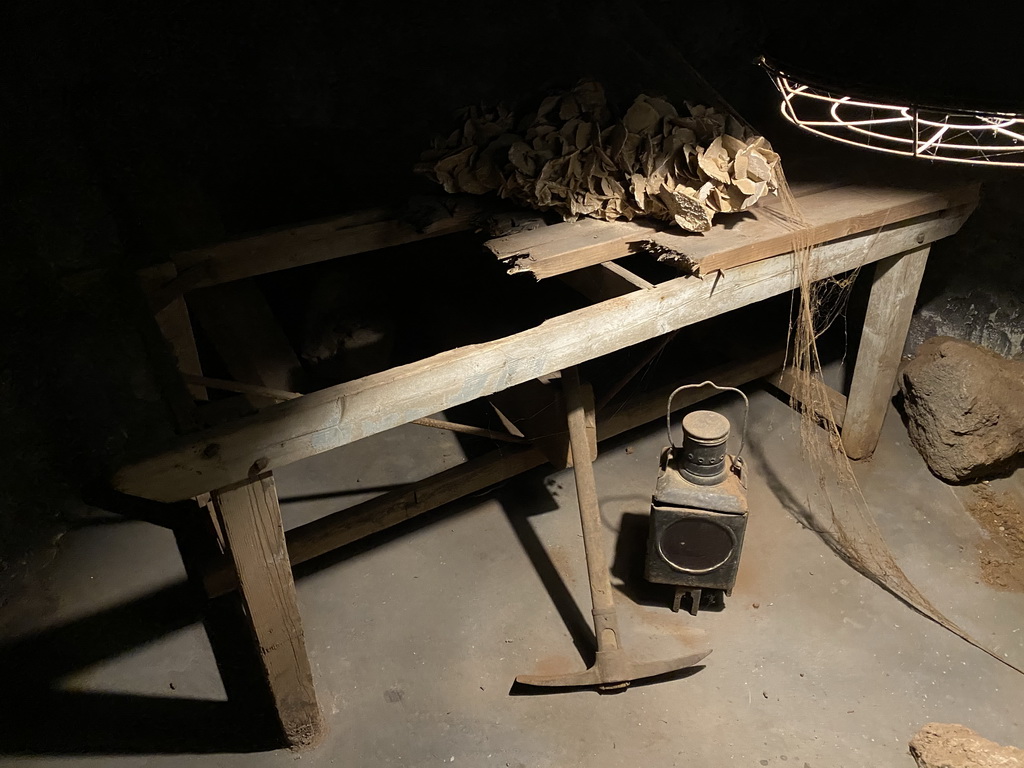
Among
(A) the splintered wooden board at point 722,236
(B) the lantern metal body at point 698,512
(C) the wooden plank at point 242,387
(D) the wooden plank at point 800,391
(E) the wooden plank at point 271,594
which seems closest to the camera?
(E) the wooden plank at point 271,594

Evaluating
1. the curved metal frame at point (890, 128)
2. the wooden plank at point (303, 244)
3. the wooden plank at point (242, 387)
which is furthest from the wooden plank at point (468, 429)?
the curved metal frame at point (890, 128)

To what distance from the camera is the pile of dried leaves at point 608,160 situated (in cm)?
217

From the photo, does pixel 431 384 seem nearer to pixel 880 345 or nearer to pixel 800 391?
pixel 880 345

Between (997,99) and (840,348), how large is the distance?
2924 millimetres

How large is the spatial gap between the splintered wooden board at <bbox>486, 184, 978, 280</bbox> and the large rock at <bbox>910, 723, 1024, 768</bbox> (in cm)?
157

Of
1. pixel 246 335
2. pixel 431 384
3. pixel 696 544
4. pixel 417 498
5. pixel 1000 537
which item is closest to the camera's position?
pixel 431 384

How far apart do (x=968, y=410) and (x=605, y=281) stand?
190 cm

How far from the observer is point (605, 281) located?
7.48 ft

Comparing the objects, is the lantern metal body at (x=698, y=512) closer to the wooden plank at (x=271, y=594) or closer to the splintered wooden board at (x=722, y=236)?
the splintered wooden board at (x=722, y=236)

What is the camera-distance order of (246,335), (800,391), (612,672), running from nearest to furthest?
1. (612,672)
2. (246,335)
3. (800,391)

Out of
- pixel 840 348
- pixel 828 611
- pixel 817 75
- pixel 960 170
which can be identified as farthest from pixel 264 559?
pixel 840 348

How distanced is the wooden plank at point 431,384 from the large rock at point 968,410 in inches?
48.2

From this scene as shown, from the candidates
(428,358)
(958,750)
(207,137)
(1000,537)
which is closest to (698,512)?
(958,750)

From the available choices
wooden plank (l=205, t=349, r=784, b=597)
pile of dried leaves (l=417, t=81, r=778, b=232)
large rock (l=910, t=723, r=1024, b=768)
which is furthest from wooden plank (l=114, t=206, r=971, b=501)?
large rock (l=910, t=723, r=1024, b=768)
